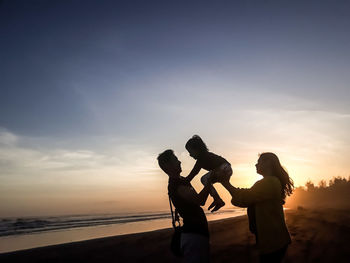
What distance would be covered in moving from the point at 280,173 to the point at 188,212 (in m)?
1.33

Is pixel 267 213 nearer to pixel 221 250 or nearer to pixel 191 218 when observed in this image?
pixel 191 218

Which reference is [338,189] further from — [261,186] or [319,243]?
[261,186]

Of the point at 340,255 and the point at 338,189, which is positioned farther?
the point at 338,189

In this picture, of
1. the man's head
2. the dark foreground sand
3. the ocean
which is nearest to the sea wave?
the ocean

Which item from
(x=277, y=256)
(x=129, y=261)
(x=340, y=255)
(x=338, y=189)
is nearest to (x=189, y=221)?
(x=277, y=256)

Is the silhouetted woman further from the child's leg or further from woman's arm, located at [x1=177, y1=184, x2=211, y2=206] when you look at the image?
woman's arm, located at [x1=177, y1=184, x2=211, y2=206]

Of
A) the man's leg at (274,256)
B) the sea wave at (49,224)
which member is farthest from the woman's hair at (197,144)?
the sea wave at (49,224)

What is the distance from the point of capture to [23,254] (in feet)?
40.8

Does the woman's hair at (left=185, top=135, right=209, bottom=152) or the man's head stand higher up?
the woman's hair at (left=185, top=135, right=209, bottom=152)

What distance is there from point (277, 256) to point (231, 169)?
117cm

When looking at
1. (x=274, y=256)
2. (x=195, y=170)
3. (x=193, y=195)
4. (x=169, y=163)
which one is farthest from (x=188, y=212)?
(x=274, y=256)

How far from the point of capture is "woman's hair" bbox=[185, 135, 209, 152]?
4344 millimetres

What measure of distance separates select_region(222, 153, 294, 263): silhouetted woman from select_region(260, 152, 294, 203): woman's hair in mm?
Result: 137

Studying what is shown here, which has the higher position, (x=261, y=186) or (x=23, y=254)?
(x=261, y=186)
